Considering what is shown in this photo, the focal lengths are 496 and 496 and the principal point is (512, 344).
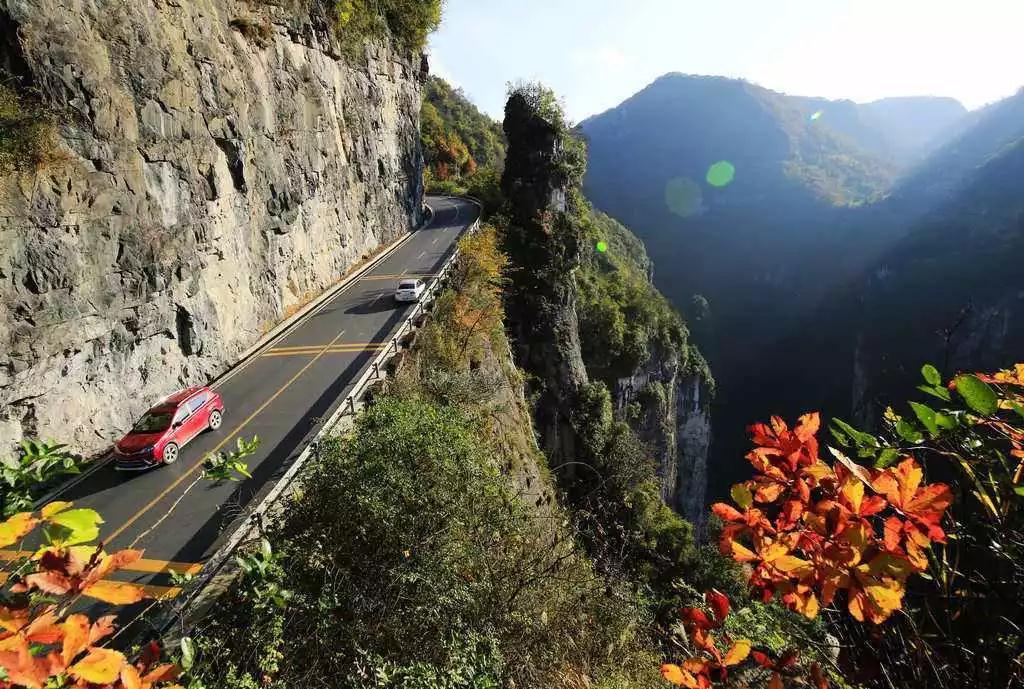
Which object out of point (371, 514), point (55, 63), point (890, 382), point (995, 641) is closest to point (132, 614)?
point (371, 514)

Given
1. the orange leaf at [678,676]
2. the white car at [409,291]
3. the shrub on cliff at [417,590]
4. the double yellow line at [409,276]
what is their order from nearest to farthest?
the orange leaf at [678,676]
the shrub on cliff at [417,590]
the white car at [409,291]
the double yellow line at [409,276]

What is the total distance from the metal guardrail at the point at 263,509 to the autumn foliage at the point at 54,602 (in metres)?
4.42

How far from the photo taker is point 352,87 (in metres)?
26.3

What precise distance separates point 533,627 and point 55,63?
1567 centimetres

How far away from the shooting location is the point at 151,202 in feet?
45.4

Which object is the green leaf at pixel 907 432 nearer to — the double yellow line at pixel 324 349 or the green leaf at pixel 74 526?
the green leaf at pixel 74 526

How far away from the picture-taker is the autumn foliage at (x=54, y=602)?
1748mm

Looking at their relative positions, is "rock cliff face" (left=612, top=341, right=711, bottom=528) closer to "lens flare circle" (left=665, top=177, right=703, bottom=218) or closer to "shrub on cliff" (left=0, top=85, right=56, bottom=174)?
"shrub on cliff" (left=0, top=85, right=56, bottom=174)

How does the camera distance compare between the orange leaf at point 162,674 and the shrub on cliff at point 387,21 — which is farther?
the shrub on cliff at point 387,21

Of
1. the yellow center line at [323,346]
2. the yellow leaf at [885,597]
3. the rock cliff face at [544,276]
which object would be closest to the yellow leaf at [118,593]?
the yellow leaf at [885,597]

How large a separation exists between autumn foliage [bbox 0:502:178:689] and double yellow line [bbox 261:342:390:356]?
49.4ft

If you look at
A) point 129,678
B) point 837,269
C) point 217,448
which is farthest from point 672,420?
point 837,269

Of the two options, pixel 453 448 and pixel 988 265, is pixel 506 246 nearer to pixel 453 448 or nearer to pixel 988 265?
pixel 453 448

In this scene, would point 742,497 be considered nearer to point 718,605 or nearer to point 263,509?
point 718,605
